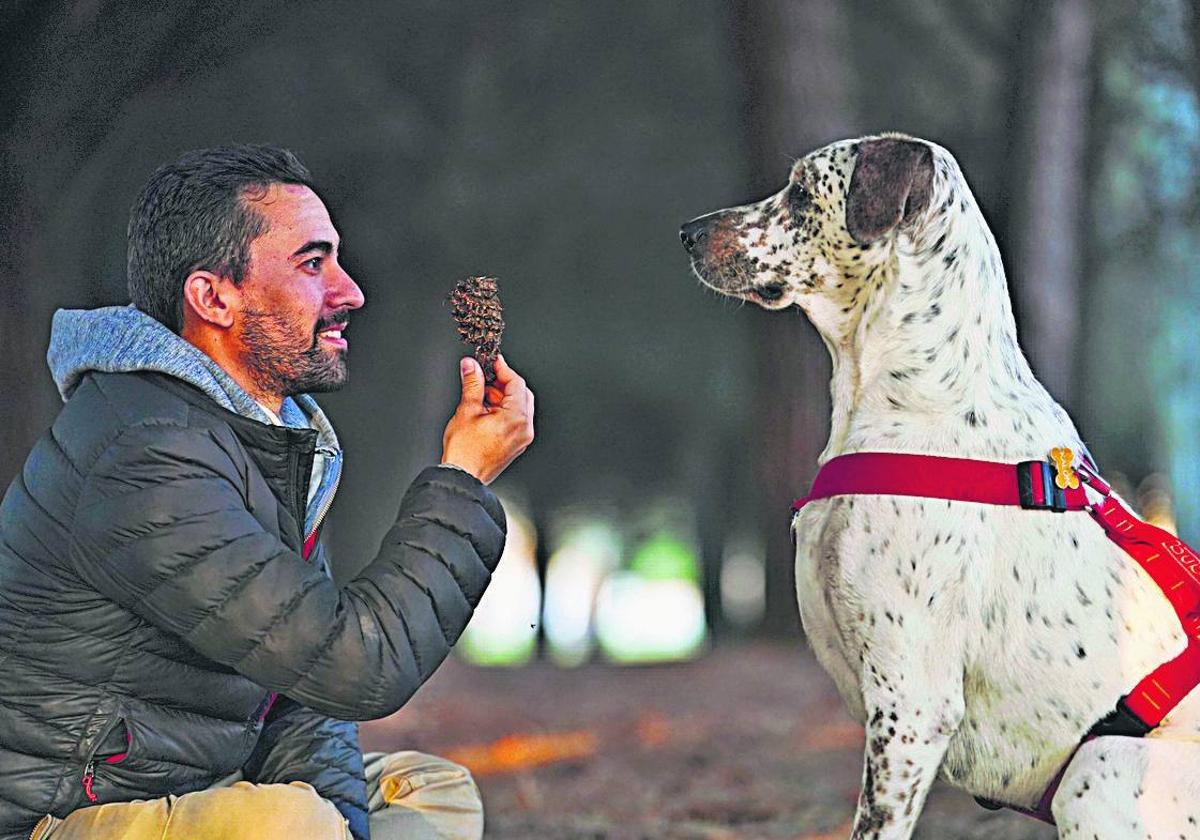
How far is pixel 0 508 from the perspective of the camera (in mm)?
2725

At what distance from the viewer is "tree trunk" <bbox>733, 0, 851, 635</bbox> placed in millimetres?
9008

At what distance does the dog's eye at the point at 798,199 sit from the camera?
11.5ft

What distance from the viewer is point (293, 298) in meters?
2.75

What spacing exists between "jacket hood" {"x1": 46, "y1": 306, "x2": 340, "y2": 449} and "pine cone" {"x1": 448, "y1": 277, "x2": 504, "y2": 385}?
1.39 feet

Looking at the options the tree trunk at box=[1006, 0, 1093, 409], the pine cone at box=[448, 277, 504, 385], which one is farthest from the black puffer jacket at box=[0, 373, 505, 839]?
the tree trunk at box=[1006, 0, 1093, 409]

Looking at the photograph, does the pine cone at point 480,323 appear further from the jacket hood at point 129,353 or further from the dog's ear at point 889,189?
the dog's ear at point 889,189

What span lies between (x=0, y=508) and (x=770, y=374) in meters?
7.00

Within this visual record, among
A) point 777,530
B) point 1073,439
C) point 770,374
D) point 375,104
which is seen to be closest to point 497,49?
point 375,104

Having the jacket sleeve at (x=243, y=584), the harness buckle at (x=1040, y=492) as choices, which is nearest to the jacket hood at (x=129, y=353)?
the jacket sleeve at (x=243, y=584)

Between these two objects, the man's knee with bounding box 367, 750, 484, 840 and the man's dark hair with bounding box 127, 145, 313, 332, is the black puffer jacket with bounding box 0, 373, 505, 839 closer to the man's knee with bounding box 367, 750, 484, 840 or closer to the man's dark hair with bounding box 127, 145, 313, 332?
the man's dark hair with bounding box 127, 145, 313, 332

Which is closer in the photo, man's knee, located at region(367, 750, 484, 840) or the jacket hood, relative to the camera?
the jacket hood

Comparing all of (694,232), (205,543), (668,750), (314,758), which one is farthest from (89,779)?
(668,750)

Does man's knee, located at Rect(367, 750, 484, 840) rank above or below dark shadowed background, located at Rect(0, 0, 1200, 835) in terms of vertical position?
below

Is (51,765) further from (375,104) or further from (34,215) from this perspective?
(375,104)
